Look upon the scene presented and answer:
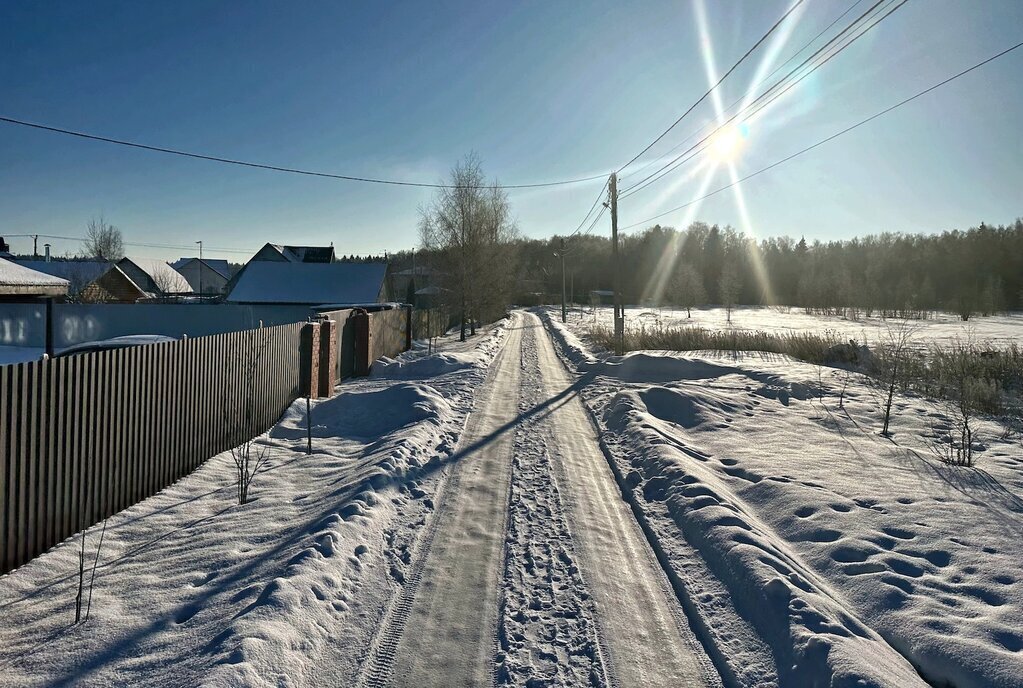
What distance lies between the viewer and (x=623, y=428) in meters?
9.45

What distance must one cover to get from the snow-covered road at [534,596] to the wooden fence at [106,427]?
10.0ft

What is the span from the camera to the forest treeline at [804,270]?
64.1 metres

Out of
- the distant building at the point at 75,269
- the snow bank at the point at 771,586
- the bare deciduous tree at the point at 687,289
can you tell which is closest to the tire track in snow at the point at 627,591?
the snow bank at the point at 771,586

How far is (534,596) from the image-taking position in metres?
4.05

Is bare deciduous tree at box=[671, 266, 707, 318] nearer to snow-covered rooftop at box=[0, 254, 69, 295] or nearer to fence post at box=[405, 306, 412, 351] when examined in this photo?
fence post at box=[405, 306, 412, 351]

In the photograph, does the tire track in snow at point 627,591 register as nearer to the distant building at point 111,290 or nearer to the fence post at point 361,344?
the fence post at point 361,344

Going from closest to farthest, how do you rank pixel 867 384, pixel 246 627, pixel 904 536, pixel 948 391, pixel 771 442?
1. pixel 246 627
2. pixel 904 536
3. pixel 771 442
4. pixel 948 391
5. pixel 867 384

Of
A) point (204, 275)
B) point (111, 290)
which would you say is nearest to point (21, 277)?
point (111, 290)

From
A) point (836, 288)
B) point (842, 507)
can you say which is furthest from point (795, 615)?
point (836, 288)

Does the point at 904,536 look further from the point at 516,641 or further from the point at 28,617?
the point at 28,617

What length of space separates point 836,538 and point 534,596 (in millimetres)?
2998

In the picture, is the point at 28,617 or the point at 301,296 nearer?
the point at 28,617

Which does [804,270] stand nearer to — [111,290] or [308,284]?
[308,284]

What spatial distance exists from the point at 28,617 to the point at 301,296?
34.3m
